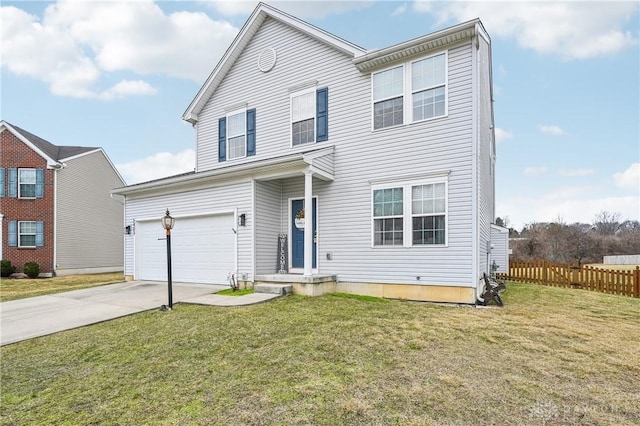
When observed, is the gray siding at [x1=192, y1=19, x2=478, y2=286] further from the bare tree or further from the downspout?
the bare tree

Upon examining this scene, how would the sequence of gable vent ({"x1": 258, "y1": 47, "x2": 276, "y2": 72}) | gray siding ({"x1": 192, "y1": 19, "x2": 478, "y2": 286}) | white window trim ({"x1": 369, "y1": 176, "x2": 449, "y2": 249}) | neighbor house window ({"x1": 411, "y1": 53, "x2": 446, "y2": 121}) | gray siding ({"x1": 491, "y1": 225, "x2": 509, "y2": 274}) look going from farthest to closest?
gray siding ({"x1": 491, "y1": 225, "x2": 509, "y2": 274}) → gable vent ({"x1": 258, "y1": 47, "x2": 276, "y2": 72}) → neighbor house window ({"x1": 411, "y1": 53, "x2": 446, "y2": 121}) → white window trim ({"x1": 369, "y1": 176, "x2": 449, "y2": 249}) → gray siding ({"x1": 192, "y1": 19, "x2": 478, "y2": 286})

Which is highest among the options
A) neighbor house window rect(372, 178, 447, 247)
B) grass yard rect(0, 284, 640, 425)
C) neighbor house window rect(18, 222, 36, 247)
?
neighbor house window rect(372, 178, 447, 247)

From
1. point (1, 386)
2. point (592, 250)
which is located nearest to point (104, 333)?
point (1, 386)

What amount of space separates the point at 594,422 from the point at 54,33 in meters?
19.6

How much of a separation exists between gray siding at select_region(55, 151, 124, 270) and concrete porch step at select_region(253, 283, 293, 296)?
15106mm

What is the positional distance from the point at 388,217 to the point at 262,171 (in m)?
3.84

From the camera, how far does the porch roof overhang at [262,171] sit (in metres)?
9.43

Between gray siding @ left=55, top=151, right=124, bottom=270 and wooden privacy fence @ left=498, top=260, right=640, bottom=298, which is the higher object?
gray siding @ left=55, top=151, right=124, bottom=270

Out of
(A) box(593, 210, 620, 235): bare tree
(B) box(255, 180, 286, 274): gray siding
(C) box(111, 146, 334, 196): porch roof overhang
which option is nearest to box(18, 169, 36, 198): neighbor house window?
(C) box(111, 146, 334, 196): porch roof overhang

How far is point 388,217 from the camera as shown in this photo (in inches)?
369

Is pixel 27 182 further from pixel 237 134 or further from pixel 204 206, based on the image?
pixel 237 134

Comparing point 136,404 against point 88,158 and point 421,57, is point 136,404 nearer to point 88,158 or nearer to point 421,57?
point 421,57

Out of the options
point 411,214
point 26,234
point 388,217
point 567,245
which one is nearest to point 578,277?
point 411,214

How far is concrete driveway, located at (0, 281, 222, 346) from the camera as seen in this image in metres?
7.32
